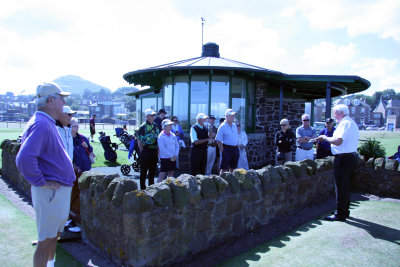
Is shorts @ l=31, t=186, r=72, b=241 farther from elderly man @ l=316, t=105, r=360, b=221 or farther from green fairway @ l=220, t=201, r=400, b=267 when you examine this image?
elderly man @ l=316, t=105, r=360, b=221

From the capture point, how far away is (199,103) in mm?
10094

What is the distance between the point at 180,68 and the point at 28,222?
604 centimetres

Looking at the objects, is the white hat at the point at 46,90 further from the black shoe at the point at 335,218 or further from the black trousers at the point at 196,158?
the black shoe at the point at 335,218

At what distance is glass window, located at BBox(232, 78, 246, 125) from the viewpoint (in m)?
10.3

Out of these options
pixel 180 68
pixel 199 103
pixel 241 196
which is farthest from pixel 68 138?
pixel 199 103

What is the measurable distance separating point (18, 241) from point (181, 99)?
23.3 feet

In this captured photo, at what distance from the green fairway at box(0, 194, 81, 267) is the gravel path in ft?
0.37

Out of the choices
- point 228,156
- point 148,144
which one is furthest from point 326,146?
point 148,144

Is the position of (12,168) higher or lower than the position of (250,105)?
lower

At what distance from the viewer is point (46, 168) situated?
2.59 meters

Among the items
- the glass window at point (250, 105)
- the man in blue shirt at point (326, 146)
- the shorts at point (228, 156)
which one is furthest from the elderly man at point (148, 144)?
A: the glass window at point (250, 105)

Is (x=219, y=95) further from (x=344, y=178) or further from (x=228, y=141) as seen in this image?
(x=344, y=178)

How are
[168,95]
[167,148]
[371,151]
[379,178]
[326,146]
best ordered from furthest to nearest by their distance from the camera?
[168,95] < [371,151] < [326,146] < [379,178] < [167,148]

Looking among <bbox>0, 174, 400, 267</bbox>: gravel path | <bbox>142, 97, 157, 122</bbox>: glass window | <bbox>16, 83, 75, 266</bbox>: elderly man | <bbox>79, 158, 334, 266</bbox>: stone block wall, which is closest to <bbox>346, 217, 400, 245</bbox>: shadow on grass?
<bbox>0, 174, 400, 267</bbox>: gravel path
